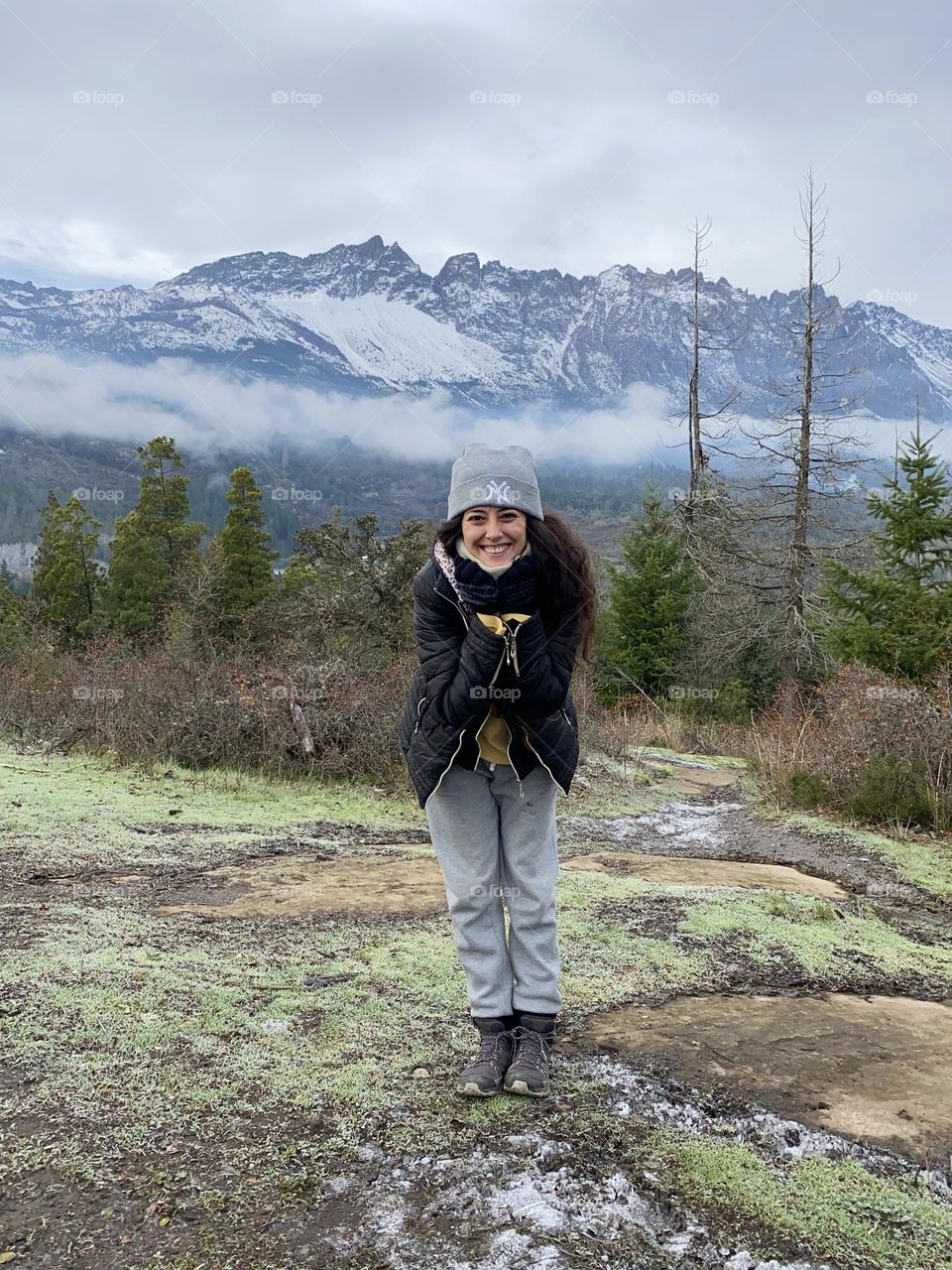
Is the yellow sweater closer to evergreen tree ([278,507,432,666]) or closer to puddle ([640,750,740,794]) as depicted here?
puddle ([640,750,740,794])

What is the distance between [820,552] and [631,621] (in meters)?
5.01

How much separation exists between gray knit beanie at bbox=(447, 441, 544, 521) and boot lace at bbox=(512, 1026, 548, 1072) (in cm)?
163

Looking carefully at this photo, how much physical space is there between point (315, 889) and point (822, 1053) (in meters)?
2.83

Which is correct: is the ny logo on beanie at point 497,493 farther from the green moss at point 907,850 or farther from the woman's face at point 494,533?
the green moss at point 907,850

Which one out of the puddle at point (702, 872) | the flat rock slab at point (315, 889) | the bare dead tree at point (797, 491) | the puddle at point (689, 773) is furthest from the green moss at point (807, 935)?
the bare dead tree at point (797, 491)

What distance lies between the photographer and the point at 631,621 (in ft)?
78.0

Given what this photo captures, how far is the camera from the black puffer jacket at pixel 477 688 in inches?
105

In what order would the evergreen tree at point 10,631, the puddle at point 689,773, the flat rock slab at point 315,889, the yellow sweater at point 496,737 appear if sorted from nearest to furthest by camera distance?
the yellow sweater at point 496,737 < the flat rock slab at point 315,889 < the puddle at point 689,773 < the evergreen tree at point 10,631

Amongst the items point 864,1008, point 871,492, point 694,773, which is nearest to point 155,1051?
point 864,1008

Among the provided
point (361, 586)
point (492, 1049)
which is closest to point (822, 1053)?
point (492, 1049)

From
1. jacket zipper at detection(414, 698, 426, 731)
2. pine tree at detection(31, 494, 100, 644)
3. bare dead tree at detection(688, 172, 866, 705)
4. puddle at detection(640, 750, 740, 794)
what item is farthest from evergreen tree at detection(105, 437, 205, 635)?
jacket zipper at detection(414, 698, 426, 731)

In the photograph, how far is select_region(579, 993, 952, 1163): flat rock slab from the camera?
262 centimetres

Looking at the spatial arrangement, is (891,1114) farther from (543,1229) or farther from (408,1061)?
(408,1061)

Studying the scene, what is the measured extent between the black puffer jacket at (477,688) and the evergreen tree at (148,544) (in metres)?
31.6
